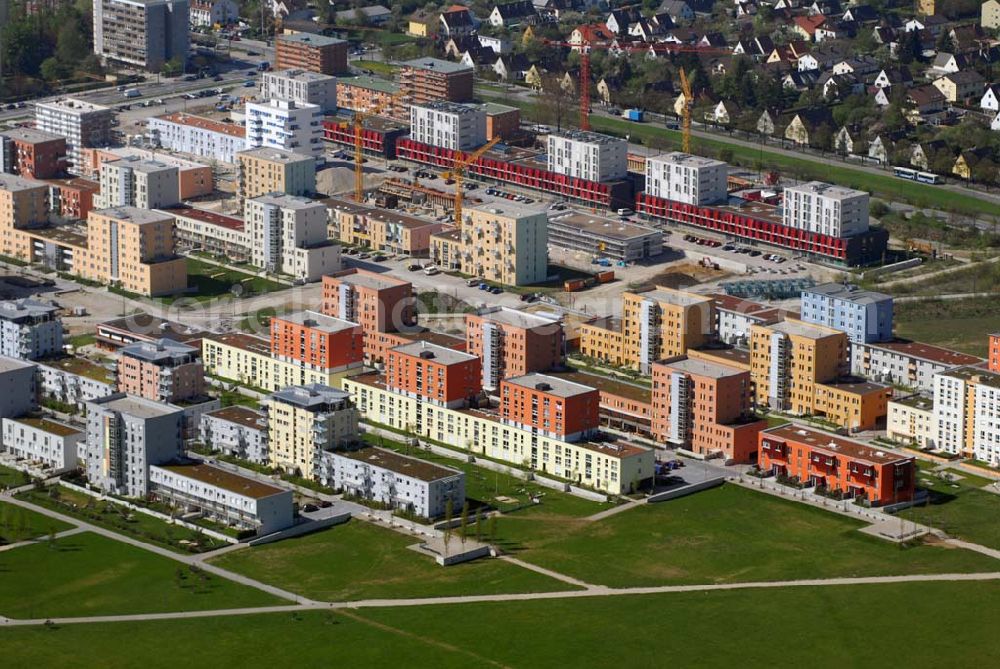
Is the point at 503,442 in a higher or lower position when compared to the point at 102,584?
higher

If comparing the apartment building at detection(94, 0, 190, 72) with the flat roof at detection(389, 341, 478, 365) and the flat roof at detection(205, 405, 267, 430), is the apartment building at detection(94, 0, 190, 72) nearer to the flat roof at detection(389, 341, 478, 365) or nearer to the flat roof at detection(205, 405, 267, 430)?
the flat roof at detection(389, 341, 478, 365)

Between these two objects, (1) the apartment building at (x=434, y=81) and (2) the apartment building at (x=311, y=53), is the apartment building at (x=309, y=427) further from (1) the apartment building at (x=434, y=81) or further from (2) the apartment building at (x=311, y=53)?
(2) the apartment building at (x=311, y=53)

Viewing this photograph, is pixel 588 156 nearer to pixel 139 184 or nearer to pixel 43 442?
pixel 139 184

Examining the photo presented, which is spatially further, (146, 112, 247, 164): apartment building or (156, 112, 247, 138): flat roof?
(156, 112, 247, 138): flat roof

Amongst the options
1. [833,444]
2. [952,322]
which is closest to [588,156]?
[952,322]

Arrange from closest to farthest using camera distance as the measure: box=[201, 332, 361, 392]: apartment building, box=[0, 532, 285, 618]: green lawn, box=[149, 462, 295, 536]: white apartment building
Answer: box=[0, 532, 285, 618]: green lawn → box=[149, 462, 295, 536]: white apartment building → box=[201, 332, 361, 392]: apartment building

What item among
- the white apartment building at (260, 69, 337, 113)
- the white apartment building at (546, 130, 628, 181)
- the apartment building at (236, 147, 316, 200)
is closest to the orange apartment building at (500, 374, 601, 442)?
the apartment building at (236, 147, 316, 200)
